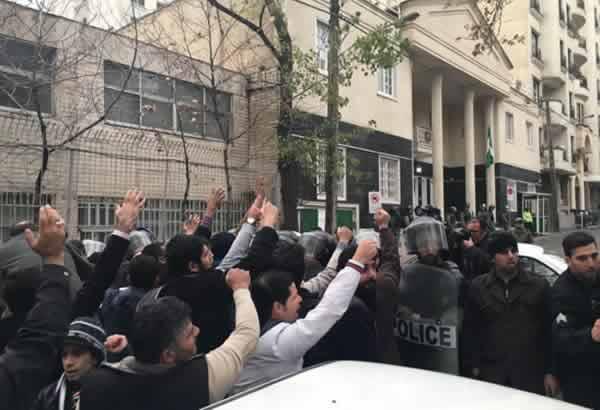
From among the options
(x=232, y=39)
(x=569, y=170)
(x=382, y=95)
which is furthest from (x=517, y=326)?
(x=569, y=170)

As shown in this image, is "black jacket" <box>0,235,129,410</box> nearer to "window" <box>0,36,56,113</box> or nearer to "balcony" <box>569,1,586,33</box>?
"window" <box>0,36,56,113</box>

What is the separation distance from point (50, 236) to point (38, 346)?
22.1 inches

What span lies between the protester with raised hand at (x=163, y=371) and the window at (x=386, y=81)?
1645 cm

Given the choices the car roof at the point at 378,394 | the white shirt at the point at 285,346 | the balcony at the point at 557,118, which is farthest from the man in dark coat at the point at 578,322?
the balcony at the point at 557,118

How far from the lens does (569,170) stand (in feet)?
118

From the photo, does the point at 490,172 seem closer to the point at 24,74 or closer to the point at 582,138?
the point at 582,138

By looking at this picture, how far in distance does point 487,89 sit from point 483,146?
3.94 m

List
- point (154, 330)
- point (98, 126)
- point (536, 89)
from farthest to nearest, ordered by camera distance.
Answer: point (536, 89) → point (98, 126) → point (154, 330)

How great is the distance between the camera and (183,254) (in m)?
2.99

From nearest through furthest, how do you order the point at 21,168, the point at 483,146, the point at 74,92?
the point at 21,168 < the point at 74,92 < the point at 483,146

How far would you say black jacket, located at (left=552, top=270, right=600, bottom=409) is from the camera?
116 inches

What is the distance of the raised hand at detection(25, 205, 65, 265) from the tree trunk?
7.04 metres

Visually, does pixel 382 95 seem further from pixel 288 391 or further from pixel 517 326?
pixel 288 391

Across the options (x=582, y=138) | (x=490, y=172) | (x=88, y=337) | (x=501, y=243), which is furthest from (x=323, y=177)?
(x=582, y=138)
